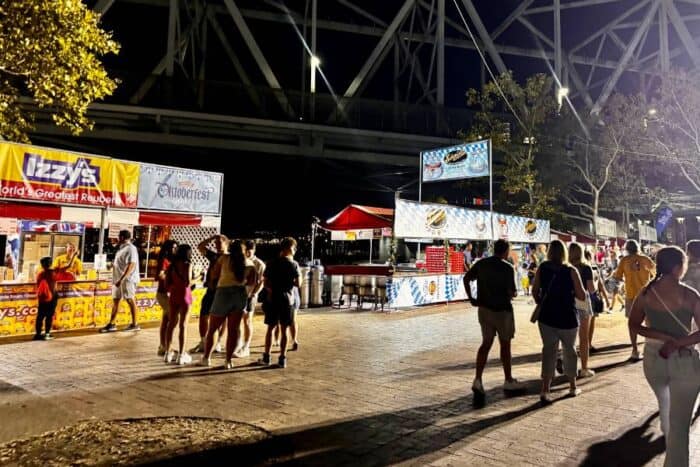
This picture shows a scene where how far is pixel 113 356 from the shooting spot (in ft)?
22.7

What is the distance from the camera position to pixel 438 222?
44.7 ft

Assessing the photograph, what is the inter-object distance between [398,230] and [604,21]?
44585 millimetres

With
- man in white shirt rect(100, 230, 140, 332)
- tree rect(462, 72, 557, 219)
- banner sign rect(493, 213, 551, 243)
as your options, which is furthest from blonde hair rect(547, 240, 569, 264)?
tree rect(462, 72, 557, 219)

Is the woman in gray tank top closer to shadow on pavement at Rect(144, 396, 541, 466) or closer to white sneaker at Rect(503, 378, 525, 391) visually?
shadow on pavement at Rect(144, 396, 541, 466)

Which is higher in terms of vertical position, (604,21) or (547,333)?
(604,21)

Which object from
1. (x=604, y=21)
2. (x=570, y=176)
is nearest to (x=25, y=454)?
(x=570, y=176)

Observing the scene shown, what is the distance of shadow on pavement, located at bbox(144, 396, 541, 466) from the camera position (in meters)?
3.58

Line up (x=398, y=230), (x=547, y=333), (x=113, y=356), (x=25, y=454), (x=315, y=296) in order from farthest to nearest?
1. (x=315, y=296)
2. (x=398, y=230)
3. (x=113, y=356)
4. (x=547, y=333)
5. (x=25, y=454)

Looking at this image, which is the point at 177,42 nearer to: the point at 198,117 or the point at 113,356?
the point at 198,117

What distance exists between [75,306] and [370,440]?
7555 mm

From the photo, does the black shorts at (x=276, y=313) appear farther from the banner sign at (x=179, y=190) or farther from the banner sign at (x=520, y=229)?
the banner sign at (x=520, y=229)

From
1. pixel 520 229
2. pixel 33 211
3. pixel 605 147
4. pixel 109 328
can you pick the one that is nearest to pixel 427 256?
pixel 520 229

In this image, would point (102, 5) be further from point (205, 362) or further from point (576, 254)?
point (576, 254)

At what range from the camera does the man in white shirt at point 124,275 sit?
28.9ft
